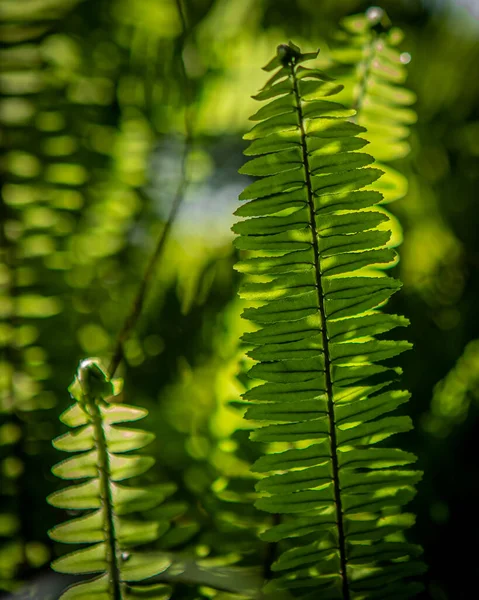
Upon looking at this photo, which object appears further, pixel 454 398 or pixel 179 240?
pixel 179 240

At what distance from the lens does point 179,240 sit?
4.75ft

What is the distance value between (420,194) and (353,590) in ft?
3.29

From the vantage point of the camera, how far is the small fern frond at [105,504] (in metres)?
0.69

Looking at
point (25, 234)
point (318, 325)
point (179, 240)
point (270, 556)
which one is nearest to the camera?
point (318, 325)

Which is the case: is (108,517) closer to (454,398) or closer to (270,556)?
(270,556)

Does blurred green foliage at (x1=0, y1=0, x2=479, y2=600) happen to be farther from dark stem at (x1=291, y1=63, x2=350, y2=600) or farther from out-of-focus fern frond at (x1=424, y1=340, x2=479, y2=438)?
dark stem at (x1=291, y1=63, x2=350, y2=600)

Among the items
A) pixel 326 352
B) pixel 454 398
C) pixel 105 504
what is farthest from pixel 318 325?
pixel 454 398

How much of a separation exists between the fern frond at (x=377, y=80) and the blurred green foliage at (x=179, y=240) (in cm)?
6

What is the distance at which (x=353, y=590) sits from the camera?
2.51 ft

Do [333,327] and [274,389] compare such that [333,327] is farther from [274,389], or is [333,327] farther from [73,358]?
[73,358]

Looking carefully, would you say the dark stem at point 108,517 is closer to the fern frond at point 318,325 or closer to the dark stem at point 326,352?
the fern frond at point 318,325

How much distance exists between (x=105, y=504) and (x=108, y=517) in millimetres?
22

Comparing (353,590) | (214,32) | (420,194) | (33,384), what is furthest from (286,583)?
(214,32)

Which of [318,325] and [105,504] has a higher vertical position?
[318,325]
